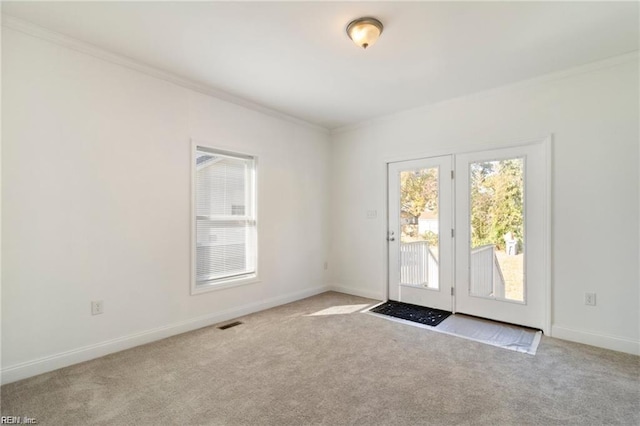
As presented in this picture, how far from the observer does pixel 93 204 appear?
2682mm

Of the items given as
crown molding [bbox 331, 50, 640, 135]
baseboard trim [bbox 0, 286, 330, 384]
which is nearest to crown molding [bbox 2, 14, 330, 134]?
crown molding [bbox 331, 50, 640, 135]

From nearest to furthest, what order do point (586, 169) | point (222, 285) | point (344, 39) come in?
point (344, 39)
point (586, 169)
point (222, 285)

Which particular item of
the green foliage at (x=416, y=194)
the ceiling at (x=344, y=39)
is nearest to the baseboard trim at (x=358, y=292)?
the green foliage at (x=416, y=194)

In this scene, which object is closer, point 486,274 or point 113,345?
point 113,345

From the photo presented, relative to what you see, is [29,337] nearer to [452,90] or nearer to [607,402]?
[607,402]

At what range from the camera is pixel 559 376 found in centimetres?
233

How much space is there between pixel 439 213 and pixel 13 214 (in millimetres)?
4279

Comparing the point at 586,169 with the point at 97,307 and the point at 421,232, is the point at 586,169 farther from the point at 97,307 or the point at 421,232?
the point at 97,307

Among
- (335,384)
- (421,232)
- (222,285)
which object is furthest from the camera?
(421,232)

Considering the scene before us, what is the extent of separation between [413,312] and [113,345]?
10.9ft

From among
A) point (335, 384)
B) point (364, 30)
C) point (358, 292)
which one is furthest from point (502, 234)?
point (364, 30)

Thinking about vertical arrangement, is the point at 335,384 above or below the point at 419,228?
below

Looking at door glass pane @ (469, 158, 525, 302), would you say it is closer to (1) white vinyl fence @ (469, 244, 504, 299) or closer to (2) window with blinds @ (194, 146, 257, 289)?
(1) white vinyl fence @ (469, 244, 504, 299)

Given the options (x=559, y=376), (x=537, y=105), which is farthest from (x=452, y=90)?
(x=559, y=376)
